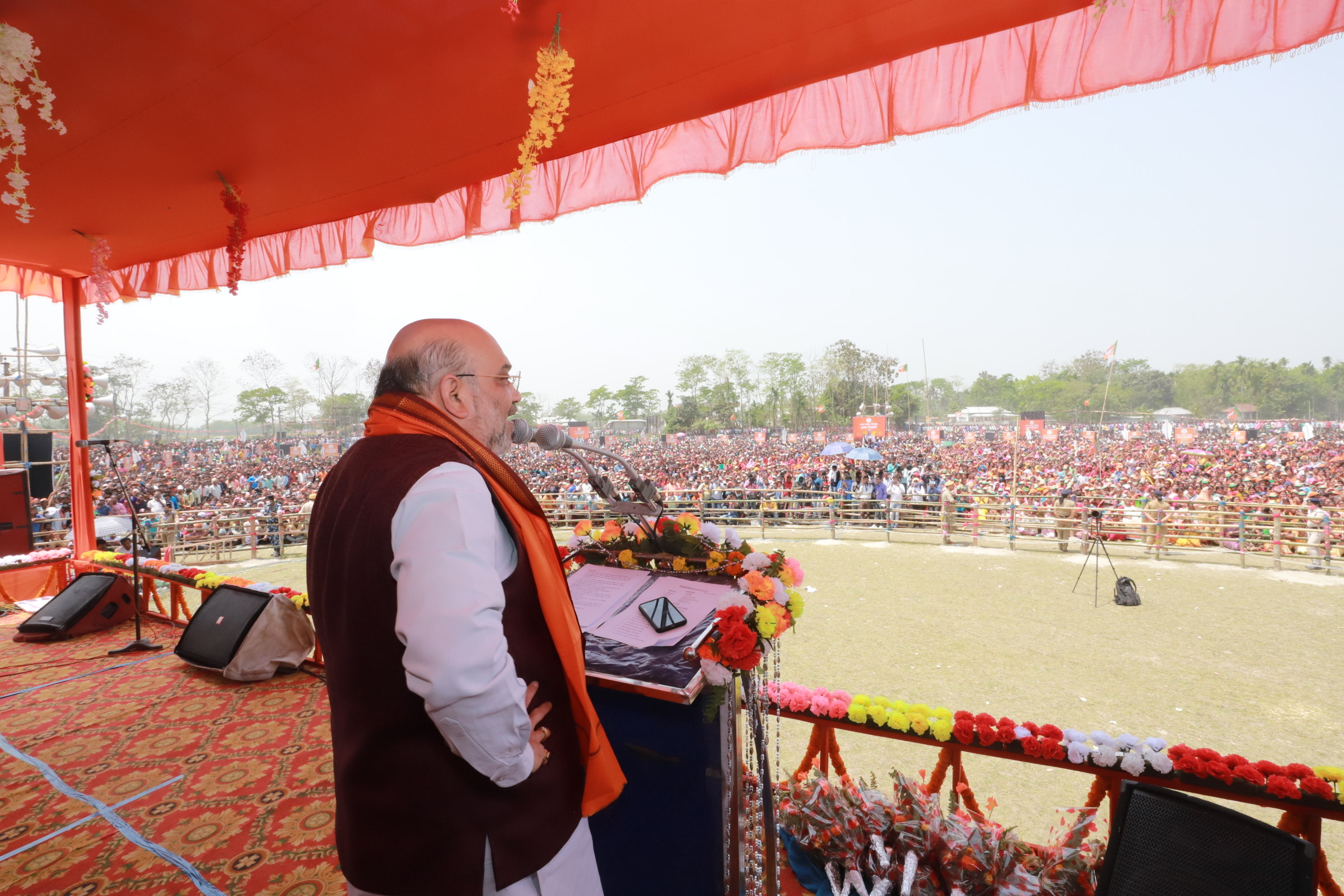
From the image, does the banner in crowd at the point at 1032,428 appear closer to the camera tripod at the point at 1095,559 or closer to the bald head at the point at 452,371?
the camera tripod at the point at 1095,559

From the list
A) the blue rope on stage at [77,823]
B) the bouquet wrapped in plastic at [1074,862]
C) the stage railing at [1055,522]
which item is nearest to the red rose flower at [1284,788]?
the bouquet wrapped in plastic at [1074,862]

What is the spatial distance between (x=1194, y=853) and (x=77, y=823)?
3765 millimetres

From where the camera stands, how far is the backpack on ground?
6625 mm

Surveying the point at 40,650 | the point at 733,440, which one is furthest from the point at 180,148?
the point at 733,440

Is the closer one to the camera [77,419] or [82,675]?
[82,675]

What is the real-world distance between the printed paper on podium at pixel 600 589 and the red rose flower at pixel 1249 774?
1.75 metres

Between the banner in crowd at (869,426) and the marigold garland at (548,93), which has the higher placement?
the marigold garland at (548,93)

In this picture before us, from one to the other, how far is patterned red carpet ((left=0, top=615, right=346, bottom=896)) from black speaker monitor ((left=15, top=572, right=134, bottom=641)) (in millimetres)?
583

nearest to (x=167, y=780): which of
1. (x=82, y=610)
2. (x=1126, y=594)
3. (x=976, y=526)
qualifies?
(x=82, y=610)

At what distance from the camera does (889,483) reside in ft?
43.9

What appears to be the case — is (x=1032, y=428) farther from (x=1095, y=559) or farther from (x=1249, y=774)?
(x=1249, y=774)

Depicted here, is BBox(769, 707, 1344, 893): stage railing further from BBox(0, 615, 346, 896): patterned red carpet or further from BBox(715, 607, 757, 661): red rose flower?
BBox(0, 615, 346, 896): patterned red carpet

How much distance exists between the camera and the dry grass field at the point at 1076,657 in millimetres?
3705

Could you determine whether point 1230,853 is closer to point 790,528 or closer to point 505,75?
A: point 505,75
